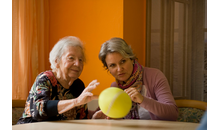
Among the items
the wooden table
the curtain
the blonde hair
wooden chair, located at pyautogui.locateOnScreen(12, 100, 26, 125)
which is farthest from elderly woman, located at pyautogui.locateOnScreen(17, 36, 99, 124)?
the curtain

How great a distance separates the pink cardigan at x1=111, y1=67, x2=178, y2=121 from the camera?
1.54 meters

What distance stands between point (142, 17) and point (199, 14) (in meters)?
1.09

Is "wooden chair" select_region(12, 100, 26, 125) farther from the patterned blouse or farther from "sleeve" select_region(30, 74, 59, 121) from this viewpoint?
"sleeve" select_region(30, 74, 59, 121)

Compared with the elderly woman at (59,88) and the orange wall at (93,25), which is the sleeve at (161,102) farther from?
the orange wall at (93,25)

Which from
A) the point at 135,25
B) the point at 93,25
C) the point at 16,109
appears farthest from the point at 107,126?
the point at 135,25

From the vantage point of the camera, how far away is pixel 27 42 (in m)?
2.66

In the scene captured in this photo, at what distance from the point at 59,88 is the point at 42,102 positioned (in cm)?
32

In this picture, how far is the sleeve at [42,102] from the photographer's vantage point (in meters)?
1.41

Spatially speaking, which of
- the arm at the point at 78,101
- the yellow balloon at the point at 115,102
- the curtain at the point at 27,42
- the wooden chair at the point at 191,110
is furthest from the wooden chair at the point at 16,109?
the wooden chair at the point at 191,110

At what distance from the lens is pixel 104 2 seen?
111 inches

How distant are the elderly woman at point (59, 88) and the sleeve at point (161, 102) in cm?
49

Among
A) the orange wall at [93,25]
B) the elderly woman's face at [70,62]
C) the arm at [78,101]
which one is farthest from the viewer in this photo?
the orange wall at [93,25]

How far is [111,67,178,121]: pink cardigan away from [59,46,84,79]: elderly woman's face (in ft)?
1.91
